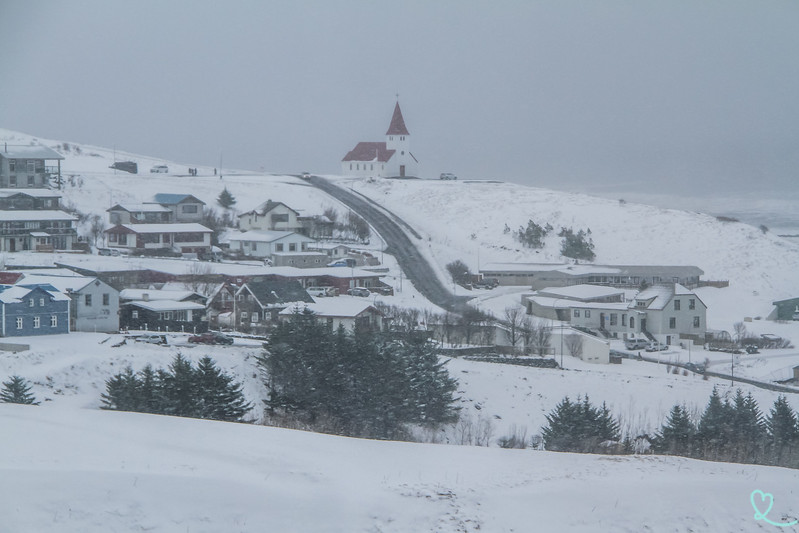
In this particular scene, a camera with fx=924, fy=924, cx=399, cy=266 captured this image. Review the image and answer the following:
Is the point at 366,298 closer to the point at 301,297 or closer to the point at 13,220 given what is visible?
the point at 301,297

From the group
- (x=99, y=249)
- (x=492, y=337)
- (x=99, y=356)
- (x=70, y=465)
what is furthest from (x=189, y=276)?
(x=70, y=465)

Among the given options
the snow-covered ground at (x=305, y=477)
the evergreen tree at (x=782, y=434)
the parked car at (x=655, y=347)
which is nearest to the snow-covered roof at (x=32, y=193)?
the snow-covered ground at (x=305, y=477)

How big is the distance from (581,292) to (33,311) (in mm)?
10058

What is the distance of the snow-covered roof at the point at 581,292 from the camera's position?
56.4 ft

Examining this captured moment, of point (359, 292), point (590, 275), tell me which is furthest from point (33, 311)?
point (590, 275)

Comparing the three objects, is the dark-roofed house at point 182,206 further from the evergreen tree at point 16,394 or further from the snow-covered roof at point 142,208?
the evergreen tree at point 16,394

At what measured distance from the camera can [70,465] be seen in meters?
4.36

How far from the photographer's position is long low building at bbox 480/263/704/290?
19703 mm

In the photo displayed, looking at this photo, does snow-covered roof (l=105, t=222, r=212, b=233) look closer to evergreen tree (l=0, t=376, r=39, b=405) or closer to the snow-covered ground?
the snow-covered ground

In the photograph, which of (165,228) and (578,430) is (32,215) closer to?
(165,228)

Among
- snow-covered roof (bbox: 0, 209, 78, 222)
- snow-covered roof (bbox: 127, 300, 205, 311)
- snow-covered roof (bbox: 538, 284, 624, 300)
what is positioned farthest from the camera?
snow-covered roof (bbox: 0, 209, 78, 222)

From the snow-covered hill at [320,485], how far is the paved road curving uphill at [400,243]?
438 inches

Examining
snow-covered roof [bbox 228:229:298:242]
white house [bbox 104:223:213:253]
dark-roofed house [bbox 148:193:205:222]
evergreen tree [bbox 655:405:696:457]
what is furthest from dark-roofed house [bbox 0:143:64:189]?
evergreen tree [bbox 655:405:696:457]

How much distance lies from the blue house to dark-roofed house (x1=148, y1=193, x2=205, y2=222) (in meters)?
11.6
